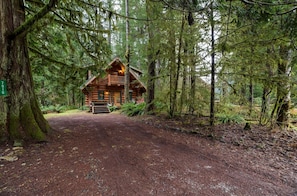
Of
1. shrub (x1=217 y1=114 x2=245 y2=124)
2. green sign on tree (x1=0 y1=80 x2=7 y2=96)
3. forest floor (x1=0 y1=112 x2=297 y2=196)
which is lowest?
forest floor (x1=0 y1=112 x2=297 y2=196)

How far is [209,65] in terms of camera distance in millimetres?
5898

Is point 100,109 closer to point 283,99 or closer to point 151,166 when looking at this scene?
point 151,166

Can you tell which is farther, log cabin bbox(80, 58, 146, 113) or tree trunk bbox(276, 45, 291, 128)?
log cabin bbox(80, 58, 146, 113)

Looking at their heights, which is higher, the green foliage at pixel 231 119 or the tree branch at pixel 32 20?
the tree branch at pixel 32 20

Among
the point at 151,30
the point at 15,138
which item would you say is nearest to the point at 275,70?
the point at 151,30

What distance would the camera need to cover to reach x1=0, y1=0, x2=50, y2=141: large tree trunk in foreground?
4.03m

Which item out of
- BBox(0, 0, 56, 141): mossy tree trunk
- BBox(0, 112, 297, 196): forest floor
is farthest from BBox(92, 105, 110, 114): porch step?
BBox(0, 0, 56, 141): mossy tree trunk

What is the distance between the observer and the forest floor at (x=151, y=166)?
2.48m

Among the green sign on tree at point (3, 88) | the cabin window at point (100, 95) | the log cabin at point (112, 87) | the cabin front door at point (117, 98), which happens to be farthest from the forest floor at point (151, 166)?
the cabin front door at point (117, 98)

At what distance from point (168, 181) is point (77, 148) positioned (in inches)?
107

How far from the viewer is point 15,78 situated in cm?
424

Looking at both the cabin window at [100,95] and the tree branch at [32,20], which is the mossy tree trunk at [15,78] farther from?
the cabin window at [100,95]

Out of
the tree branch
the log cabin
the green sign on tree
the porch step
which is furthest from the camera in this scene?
the log cabin

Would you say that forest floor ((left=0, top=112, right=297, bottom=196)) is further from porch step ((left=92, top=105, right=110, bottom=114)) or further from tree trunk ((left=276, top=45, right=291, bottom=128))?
porch step ((left=92, top=105, right=110, bottom=114))
